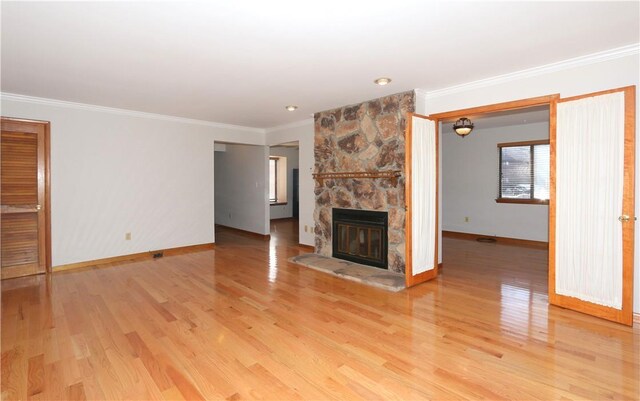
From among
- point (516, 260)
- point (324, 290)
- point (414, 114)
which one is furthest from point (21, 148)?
point (516, 260)

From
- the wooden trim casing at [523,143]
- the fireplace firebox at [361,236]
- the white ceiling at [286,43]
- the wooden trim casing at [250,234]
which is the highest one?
the white ceiling at [286,43]

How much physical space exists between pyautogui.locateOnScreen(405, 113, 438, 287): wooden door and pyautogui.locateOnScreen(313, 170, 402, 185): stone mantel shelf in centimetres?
37

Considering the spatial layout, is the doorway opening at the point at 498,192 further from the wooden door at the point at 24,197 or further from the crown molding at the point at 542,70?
the wooden door at the point at 24,197

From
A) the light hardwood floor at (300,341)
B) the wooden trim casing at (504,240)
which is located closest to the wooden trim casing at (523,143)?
the wooden trim casing at (504,240)

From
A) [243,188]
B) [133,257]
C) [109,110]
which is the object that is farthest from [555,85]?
[243,188]

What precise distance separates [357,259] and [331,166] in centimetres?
157

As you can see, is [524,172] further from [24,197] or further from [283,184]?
[24,197]

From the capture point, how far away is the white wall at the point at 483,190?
21.6 ft

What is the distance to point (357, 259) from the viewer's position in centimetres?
500

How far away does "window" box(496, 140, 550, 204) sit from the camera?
652 centimetres

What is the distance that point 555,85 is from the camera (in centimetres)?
334

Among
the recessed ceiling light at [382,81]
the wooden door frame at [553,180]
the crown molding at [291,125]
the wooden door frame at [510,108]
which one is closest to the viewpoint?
the wooden door frame at [553,180]

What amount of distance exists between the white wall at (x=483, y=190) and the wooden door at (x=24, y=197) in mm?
A: 7072

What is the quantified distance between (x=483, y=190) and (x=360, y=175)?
159 inches
